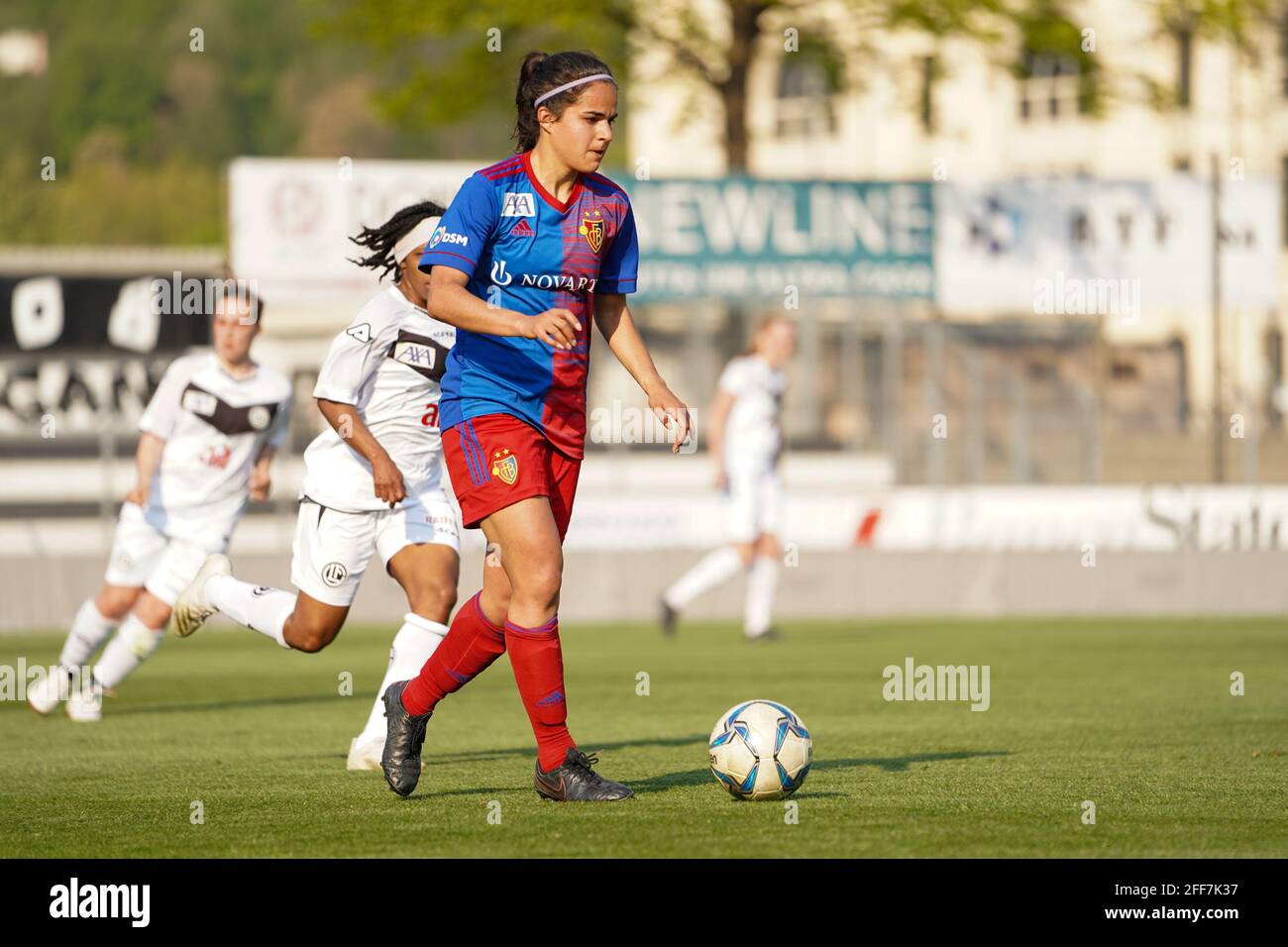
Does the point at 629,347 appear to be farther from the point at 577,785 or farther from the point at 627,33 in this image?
the point at 627,33

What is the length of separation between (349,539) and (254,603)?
0.61m

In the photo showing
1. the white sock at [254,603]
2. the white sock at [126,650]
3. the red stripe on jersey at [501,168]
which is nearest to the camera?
the red stripe on jersey at [501,168]

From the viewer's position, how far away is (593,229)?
6.66 metres

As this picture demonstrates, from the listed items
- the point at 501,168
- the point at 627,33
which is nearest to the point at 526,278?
the point at 501,168

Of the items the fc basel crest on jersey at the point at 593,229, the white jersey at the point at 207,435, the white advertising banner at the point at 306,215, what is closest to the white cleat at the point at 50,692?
the white jersey at the point at 207,435

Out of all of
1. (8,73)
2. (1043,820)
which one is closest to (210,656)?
(1043,820)

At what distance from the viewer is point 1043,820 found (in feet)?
20.4

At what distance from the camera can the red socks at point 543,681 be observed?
Answer: 21.8 ft

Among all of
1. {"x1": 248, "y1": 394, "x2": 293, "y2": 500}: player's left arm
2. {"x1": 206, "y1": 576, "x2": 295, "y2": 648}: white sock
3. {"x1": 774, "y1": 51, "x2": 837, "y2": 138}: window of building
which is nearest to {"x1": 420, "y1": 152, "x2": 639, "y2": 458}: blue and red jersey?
{"x1": 206, "y1": 576, "x2": 295, "y2": 648}: white sock

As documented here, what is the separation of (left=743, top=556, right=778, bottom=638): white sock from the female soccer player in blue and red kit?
944 centimetres

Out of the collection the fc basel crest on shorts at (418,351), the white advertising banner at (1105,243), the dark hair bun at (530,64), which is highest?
the white advertising banner at (1105,243)

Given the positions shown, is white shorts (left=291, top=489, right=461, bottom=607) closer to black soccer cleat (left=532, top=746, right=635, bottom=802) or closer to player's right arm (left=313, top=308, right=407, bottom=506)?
player's right arm (left=313, top=308, right=407, bottom=506)

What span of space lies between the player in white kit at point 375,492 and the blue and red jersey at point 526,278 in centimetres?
125

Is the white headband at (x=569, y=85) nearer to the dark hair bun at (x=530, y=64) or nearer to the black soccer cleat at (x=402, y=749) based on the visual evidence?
the dark hair bun at (x=530, y=64)
